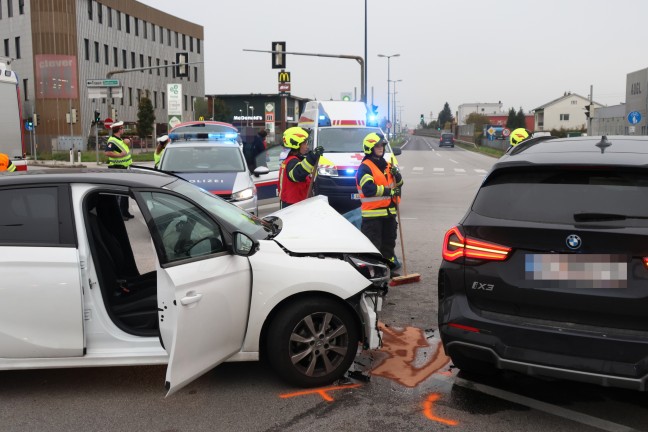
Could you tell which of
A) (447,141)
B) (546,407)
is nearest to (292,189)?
(546,407)

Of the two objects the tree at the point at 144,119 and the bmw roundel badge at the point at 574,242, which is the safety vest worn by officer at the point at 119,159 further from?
the tree at the point at 144,119

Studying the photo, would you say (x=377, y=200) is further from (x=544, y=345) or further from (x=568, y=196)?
(x=544, y=345)

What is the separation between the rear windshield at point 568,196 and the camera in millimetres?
3441

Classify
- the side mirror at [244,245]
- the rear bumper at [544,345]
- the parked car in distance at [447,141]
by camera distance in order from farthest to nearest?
the parked car in distance at [447,141], the side mirror at [244,245], the rear bumper at [544,345]

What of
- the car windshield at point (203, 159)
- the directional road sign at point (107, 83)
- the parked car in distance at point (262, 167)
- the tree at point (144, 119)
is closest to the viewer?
the car windshield at point (203, 159)

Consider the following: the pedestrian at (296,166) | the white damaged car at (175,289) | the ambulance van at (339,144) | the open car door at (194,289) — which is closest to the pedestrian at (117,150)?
the ambulance van at (339,144)

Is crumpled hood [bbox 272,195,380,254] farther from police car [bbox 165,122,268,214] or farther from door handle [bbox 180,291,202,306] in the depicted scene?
police car [bbox 165,122,268,214]

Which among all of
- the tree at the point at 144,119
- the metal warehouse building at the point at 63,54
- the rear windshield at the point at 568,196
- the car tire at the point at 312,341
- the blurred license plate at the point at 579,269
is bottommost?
the car tire at the point at 312,341

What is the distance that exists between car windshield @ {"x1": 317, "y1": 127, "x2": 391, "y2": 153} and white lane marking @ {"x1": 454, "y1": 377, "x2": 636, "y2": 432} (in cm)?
1020

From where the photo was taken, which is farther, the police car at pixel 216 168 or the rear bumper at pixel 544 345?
the police car at pixel 216 168

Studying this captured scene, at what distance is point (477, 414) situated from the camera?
3.96m

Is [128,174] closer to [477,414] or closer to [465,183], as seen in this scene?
[477,414]

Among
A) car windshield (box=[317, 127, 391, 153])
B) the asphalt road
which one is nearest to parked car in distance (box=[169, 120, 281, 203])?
car windshield (box=[317, 127, 391, 153])

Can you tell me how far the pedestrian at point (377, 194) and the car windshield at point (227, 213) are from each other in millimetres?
2246
